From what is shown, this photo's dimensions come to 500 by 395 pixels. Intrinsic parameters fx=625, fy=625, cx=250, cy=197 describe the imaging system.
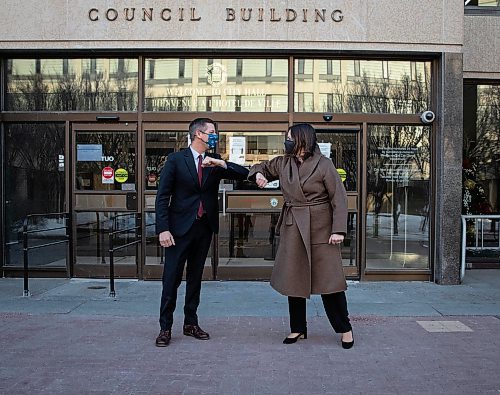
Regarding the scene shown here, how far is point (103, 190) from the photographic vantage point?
896 cm

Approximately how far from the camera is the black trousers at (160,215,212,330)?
228 inches

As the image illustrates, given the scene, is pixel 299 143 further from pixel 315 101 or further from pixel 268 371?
→ pixel 315 101

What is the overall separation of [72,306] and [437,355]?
13.6 ft

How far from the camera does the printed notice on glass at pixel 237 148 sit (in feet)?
29.1

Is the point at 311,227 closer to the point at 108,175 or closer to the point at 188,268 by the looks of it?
the point at 188,268

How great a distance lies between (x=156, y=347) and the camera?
5.61 meters

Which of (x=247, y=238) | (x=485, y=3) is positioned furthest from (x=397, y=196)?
(x=485, y=3)

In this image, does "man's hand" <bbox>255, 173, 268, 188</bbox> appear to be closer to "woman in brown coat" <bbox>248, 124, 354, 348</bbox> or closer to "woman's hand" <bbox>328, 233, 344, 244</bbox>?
"woman in brown coat" <bbox>248, 124, 354, 348</bbox>

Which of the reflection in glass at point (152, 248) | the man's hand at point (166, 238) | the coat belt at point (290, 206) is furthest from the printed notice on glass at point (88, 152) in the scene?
the coat belt at point (290, 206)

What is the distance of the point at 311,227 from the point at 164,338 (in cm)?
167

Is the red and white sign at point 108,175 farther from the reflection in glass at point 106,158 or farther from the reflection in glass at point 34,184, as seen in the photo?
the reflection in glass at point 34,184

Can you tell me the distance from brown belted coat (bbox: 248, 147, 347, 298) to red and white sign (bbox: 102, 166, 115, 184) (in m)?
4.01

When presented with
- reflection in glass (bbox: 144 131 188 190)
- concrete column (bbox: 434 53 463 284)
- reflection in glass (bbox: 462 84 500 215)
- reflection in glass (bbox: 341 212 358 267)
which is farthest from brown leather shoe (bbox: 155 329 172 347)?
reflection in glass (bbox: 462 84 500 215)

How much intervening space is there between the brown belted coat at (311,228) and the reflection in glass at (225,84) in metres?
3.41
